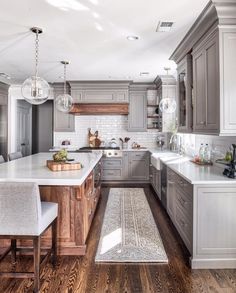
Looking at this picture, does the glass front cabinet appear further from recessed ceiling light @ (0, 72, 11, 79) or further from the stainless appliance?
recessed ceiling light @ (0, 72, 11, 79)

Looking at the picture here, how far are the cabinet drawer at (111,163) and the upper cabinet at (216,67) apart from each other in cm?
344

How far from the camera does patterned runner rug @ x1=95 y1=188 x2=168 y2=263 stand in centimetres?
275

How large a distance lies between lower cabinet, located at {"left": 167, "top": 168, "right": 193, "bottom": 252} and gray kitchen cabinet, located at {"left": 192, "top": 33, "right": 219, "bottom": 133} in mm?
684

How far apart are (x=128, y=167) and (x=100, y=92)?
200 centimetres

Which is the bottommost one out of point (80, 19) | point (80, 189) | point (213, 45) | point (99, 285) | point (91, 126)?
point (99, 285)

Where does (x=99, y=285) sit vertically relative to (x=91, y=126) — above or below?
below

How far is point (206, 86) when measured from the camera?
9.71ft

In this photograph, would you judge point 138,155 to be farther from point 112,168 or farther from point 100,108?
point 100,108

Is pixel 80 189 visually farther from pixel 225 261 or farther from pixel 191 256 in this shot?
pixel 225 261

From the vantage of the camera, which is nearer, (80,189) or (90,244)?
(80,189)

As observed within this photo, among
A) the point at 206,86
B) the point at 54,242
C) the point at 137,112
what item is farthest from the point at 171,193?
the point at 137,112

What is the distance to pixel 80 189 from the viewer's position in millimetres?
2699

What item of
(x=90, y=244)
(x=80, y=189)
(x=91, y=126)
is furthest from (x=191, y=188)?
(x=91, y=126)

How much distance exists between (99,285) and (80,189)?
0.91 meters
